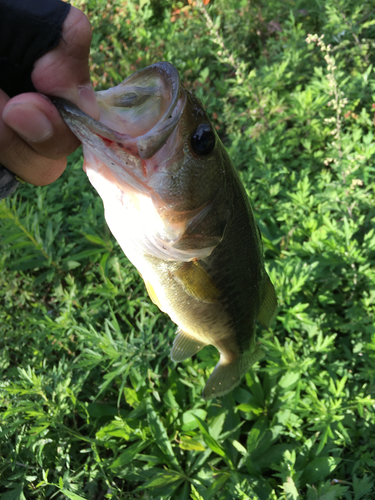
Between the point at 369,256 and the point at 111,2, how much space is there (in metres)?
6.91

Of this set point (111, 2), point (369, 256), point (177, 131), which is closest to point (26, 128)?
point (177, 131)

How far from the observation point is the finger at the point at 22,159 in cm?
115

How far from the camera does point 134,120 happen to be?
118 centimetres

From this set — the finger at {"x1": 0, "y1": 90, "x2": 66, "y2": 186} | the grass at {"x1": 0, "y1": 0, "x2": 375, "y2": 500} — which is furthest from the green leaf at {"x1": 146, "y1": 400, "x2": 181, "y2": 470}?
the finger at {"x1": 0, "y1": 90, "x2": 66, "y2": 186}

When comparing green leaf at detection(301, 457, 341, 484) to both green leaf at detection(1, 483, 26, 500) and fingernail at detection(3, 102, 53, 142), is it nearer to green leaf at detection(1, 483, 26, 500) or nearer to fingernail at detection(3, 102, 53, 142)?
green leaf at detection(1, 483, 26, 500)

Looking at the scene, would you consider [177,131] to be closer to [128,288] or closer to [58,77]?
[58,77]

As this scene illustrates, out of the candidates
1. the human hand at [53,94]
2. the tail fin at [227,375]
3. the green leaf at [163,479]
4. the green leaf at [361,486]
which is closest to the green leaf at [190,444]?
the green leaf at [163,479]

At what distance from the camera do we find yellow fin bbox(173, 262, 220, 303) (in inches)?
55.3

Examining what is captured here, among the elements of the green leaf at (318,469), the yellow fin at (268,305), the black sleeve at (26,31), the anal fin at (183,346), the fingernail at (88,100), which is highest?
the black sleeve at (26,31)

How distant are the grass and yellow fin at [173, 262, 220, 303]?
0.97 m

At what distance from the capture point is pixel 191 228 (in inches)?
49.4

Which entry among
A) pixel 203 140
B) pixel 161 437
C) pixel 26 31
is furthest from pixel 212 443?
pixel 26 31

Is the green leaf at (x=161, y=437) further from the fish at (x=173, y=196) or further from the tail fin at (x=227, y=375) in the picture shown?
the fish at (x=173, y=196)

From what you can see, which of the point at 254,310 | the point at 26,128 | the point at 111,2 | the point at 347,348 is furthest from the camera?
the point at 111,2
